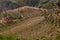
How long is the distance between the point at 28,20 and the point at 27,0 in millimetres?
12147

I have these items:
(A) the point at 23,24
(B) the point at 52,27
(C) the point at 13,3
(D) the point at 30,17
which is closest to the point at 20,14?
(D) the point at 30,17

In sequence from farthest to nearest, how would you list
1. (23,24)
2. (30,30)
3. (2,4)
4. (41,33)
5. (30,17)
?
(2,4), (30,17), (23,24), (30,30), (41,33)

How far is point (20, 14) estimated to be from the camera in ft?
67.5

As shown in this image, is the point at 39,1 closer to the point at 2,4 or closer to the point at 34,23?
the point at 2,4

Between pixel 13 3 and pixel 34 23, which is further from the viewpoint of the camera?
pixel 13 3

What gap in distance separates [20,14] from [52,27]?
17.0 ft

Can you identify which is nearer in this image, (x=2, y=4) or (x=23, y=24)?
(x=23, y=24)

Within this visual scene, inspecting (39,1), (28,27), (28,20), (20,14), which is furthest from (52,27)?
(39,1)

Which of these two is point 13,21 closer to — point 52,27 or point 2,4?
point 52,27

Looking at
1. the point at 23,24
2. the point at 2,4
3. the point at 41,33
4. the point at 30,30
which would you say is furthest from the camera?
the point at 2,4

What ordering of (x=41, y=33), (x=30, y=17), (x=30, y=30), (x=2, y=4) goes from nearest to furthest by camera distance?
(x=41, y=33) → (x=30, y=30) → (x=30, y=17) → (x=2, y=4)

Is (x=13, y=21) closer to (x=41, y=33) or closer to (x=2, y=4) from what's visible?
(x=41, y=33)

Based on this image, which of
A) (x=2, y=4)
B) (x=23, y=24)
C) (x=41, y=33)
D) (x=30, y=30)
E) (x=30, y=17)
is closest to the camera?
(x=41, y=33)

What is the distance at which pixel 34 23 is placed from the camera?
17703 millimetres
